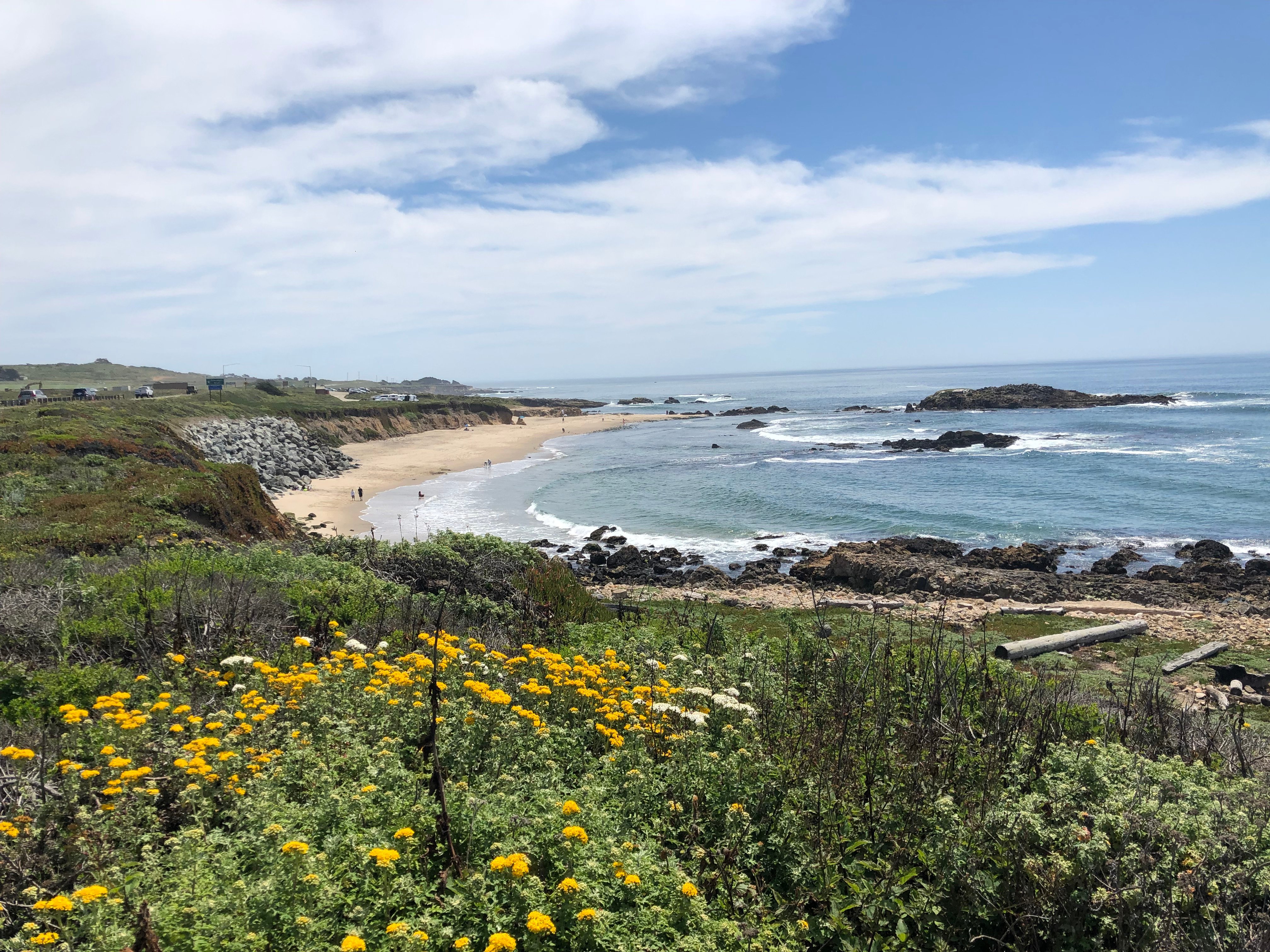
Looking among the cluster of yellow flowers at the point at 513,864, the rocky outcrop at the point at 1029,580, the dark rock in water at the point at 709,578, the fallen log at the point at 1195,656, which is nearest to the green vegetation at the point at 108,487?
the cluster of yellow flowers at the point at 513,864

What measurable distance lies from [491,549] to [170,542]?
5.51 metres

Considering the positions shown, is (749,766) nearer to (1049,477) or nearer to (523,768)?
(523,768)

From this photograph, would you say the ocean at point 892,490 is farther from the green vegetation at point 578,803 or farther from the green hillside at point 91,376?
the green hillside at point 91,376

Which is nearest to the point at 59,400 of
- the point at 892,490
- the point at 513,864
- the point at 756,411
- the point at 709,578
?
the point at 709,578

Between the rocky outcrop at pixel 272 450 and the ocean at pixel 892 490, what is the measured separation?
25.0ft

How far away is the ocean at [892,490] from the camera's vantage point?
30.1 m

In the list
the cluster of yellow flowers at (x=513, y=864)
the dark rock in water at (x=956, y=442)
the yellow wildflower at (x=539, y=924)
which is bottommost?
the yellow wildflower at (x=539, y=924)

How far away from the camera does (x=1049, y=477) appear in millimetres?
40500

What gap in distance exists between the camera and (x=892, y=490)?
129ft

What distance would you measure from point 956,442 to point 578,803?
58.0m

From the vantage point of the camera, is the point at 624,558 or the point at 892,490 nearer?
the point at 624,558

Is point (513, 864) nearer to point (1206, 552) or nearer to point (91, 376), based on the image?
point (1206, 552)

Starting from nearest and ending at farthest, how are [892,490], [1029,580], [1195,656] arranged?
[1195,656], [1029,580], [892,490]

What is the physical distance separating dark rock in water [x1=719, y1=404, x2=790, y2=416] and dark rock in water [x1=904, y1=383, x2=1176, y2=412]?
62.1ft
